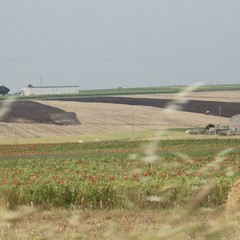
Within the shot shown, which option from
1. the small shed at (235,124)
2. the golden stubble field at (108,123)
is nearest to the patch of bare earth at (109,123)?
the golden stubble field at (108,123)

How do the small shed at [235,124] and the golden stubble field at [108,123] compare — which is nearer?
the small shed at [235,124]

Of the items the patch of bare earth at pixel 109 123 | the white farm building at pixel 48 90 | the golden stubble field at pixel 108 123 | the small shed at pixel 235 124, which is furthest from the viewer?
the white farm building at pixel 48 90

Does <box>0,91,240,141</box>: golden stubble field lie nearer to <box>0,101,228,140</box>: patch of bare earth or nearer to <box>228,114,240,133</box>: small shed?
<box>0,101,228,140</box>: patch of bare earth

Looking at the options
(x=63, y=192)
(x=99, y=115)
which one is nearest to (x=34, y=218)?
(x=63, y=192)

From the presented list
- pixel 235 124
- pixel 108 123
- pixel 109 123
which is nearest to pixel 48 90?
pixel 108 123

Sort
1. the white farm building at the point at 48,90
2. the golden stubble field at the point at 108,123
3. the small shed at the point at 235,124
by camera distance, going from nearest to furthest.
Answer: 1. the small shed at the point at 235,124
2. the golden stubble field at the point at 108,123
3. the white farm building at the point at 48,90

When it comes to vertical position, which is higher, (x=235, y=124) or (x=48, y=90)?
(x=48, y=90)

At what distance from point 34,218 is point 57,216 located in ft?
2.18

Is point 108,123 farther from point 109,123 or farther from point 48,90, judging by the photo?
point 48,90

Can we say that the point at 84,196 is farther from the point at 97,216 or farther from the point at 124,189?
the point at 97,216

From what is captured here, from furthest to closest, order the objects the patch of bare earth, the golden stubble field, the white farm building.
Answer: the white farm building
the patch of bare earth
the golden stubble field

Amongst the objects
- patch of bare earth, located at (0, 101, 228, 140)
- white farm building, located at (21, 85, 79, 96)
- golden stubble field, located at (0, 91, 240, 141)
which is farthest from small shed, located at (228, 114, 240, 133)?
white farm building, located at (21, 85, 79, 96)

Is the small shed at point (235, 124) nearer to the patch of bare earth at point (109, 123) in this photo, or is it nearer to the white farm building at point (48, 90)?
the patch of bare earth at point (109, 123)

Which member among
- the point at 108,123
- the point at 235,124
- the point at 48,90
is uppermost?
the point at 48,90
